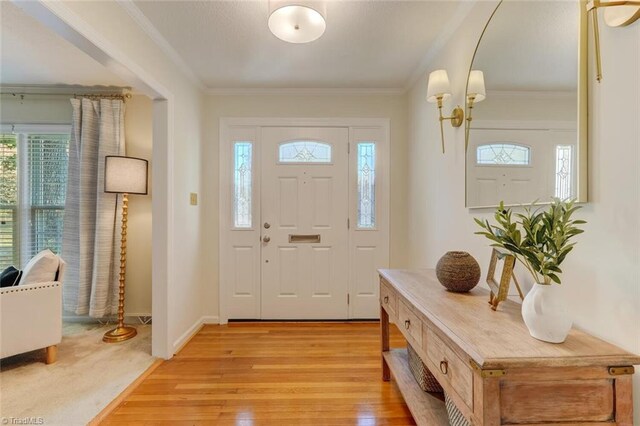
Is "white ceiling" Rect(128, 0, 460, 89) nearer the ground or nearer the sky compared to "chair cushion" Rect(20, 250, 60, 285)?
nearer the sky

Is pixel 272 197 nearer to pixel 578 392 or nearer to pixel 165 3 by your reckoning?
pixel 165 3

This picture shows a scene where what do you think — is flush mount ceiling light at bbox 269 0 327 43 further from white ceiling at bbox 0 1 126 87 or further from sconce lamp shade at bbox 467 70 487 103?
white ceiling at bbox 0 1 126 87

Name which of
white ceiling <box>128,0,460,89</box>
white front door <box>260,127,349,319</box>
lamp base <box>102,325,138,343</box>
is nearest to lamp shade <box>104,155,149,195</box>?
white ceiling <box>128,0,460,89</box>

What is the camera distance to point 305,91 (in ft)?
9.89

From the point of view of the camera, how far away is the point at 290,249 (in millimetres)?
3070

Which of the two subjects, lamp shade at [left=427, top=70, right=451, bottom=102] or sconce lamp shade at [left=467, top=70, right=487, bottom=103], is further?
lamp shade at [left=427, top=70, right=451, bottom=102]

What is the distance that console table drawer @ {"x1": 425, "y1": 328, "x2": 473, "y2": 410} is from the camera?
0.87 meters

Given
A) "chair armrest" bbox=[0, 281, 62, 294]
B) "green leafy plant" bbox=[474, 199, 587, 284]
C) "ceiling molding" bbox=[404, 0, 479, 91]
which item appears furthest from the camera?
"chair armrest" bbox=[0, 281, 62, 294]

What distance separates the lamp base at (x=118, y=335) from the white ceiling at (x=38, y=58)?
7.84 feet

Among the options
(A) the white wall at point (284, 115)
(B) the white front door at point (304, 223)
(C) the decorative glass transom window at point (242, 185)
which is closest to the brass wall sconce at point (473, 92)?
(A) the white wall at point (284, 115)

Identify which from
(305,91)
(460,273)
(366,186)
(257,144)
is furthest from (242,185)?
(460,273)

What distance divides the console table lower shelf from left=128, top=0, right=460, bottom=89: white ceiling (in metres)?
2.26

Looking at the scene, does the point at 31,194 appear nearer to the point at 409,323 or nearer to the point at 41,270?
the point at 41,270

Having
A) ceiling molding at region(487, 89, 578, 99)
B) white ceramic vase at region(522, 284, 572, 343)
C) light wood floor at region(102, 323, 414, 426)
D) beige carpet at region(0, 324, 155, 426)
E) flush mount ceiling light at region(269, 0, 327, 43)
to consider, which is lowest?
light wood floor at region(102, 323, 414, 426)
